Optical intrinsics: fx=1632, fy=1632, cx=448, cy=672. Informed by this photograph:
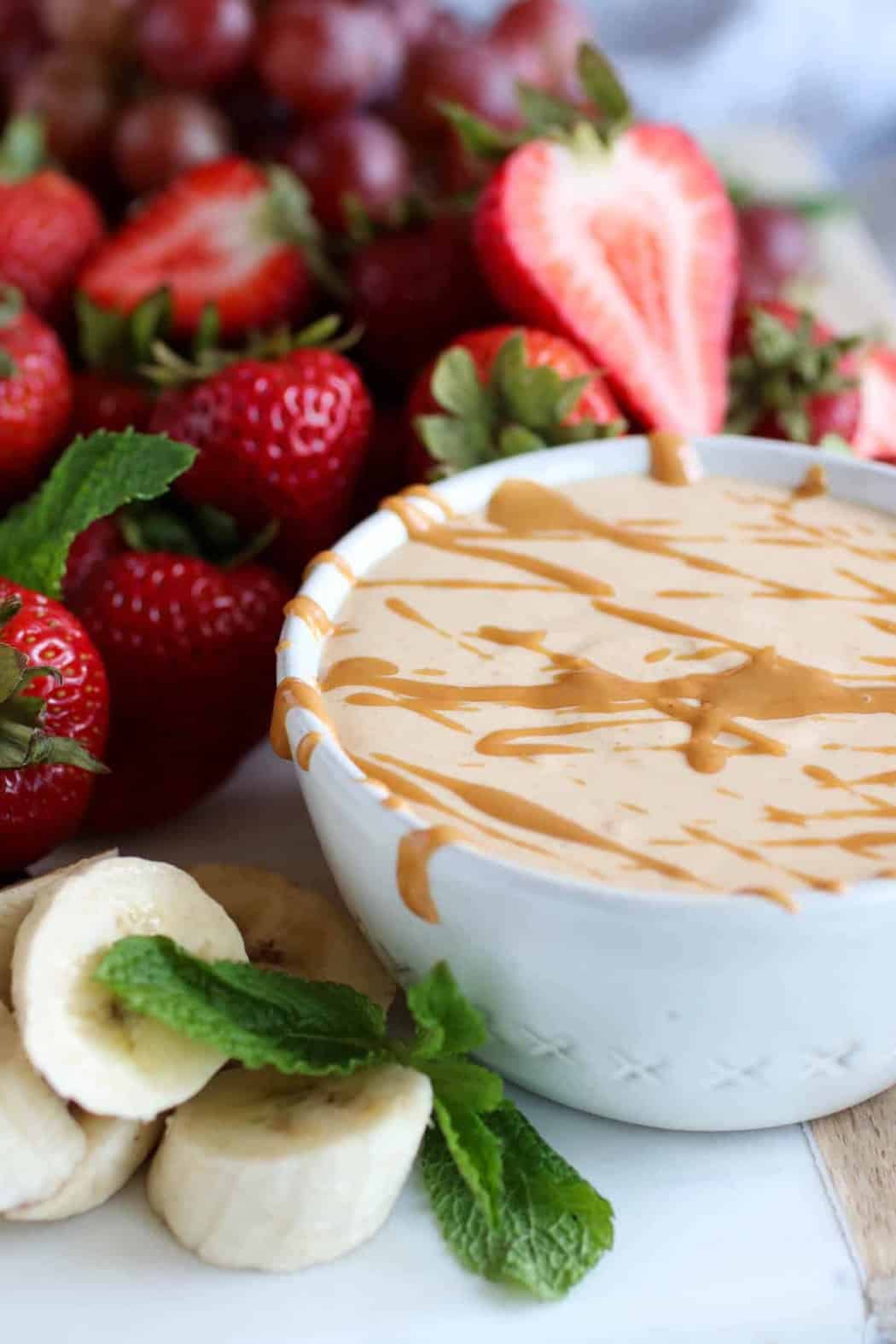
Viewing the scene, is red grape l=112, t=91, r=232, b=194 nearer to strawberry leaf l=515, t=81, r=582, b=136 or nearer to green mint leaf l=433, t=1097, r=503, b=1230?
strawberry leaf l=515, t=81, r=582, b=136

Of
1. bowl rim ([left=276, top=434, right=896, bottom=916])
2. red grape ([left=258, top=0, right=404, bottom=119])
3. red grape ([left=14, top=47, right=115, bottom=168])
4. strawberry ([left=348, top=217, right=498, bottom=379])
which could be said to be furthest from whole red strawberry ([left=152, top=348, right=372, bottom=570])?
red grape ([left=14, top=47, right=115, bottom=168])

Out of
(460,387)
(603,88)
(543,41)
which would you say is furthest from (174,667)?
(543,41)

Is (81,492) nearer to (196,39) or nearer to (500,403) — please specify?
(500,403)

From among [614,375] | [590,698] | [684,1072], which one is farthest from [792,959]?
[614,375]

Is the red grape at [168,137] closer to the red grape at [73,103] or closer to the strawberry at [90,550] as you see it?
the red grape at [73,103]

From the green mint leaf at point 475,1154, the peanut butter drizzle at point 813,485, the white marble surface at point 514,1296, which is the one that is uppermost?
the peanut butter drizzle at point 813,485

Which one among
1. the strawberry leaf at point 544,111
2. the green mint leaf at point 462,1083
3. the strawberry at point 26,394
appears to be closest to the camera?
the green mint leaf at point 462,1083

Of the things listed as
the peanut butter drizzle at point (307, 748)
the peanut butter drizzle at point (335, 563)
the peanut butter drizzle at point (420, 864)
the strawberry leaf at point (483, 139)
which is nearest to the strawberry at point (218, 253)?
the strawberry leaf at point (483, 139)
